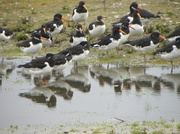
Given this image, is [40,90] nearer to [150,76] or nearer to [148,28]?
[150,76]

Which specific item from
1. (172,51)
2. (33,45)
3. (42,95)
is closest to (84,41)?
(33,45)

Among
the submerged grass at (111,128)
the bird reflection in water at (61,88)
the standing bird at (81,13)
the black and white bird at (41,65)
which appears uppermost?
the standing bird at (81,13)

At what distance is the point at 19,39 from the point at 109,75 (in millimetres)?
7083

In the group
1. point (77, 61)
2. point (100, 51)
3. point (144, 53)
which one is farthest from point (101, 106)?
point (100, 51)

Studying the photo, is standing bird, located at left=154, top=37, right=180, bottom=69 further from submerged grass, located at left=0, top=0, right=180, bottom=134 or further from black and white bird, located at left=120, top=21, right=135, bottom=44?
black and white bird, located at left=120, top=21, right=135, bottom=44

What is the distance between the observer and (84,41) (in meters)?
16.3

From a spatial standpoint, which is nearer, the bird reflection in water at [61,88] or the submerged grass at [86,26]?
the submerged grass at [86,26]

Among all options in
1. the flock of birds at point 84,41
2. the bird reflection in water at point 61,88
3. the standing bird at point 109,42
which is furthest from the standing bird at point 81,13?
the bird reflection in water at point 61,88

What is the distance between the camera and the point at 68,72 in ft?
49.1

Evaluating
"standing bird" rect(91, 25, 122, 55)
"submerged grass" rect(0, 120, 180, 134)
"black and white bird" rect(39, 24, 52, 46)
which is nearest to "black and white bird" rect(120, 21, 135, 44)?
"standing bird" rect(91, 25, 122, 55)

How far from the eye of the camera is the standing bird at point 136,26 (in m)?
18.6

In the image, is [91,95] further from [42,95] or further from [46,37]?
[46,37]

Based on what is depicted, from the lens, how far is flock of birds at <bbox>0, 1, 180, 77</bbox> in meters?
13.7

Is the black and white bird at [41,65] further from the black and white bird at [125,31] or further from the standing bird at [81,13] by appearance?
the standing bird at [81,13]
